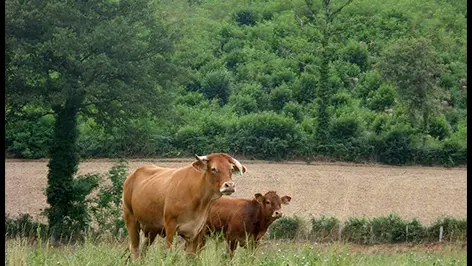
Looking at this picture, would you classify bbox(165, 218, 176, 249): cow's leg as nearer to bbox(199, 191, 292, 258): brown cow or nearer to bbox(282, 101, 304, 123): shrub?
bbox(199, 191, 292, 258): brown cow

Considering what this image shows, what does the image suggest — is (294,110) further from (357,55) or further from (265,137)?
(357,55)

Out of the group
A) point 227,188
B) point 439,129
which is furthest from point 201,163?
point 439,129

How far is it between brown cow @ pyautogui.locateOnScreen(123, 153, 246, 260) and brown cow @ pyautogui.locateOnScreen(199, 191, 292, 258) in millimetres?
2004

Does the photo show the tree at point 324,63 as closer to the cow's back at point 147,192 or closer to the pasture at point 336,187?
the pasture at point 336,187

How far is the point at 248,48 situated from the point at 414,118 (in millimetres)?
15581

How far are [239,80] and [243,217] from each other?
143 ft

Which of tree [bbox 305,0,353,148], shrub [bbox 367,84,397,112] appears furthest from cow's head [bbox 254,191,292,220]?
shrub [bbox 367,84,397,112]

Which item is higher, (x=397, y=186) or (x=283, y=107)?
(x=283, y=107)

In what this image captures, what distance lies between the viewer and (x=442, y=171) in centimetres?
4841

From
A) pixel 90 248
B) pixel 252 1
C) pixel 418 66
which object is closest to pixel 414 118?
pixel 418 66

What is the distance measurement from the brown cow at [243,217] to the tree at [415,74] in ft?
120

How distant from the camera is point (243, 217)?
55.6 ft

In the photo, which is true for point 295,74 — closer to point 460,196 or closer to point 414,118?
point 414,118

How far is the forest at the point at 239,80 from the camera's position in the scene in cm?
3475
